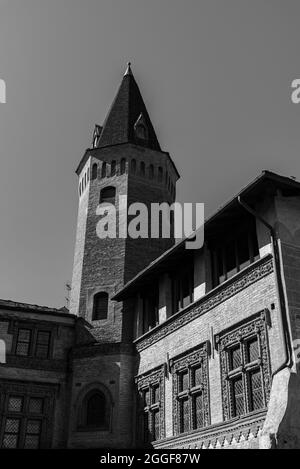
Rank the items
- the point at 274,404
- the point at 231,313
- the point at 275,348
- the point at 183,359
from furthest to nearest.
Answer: the point at 183,359, the point at 231,313, the point at 275,348, the point at 274,404

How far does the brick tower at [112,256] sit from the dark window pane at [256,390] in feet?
23.0

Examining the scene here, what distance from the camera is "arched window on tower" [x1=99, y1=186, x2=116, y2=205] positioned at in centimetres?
2480

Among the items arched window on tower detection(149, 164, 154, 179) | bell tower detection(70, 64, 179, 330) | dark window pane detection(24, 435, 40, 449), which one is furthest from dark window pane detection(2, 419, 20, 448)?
arched window on tower detection(149, 164, 154, 179)

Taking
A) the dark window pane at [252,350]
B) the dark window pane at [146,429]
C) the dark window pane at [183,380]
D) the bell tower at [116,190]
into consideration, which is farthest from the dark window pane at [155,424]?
the dark window pane at [252,350]

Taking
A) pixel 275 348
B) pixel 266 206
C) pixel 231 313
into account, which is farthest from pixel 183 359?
pixel 266 206

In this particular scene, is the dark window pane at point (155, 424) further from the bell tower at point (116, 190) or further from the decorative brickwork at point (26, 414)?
the decorative brickwork at point (26, 414)

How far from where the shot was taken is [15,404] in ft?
66.4

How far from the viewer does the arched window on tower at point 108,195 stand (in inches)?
976

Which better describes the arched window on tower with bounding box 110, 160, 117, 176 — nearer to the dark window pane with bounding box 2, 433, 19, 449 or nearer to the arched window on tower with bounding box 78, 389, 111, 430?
the arched window on tower with bounding box 78, 389, 111, 430

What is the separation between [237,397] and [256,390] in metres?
0.87

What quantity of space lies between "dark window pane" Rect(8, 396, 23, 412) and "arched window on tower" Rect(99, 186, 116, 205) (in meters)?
9.41

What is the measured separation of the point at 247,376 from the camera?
14.0 metres
